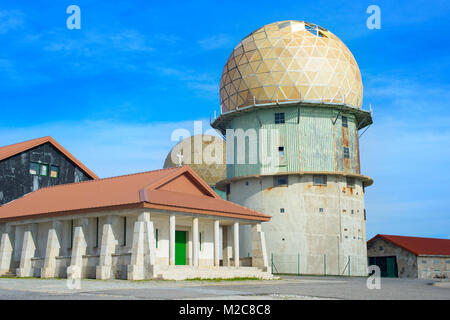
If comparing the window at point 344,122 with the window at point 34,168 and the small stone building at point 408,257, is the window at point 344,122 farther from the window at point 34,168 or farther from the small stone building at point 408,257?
the window at point 34,168

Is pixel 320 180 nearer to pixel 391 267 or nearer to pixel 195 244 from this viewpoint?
pixel 391 267

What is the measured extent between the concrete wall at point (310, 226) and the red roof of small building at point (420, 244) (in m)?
8.79

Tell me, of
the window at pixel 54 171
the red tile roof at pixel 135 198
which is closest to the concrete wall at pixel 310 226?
the red tile roof at pixel 135 198

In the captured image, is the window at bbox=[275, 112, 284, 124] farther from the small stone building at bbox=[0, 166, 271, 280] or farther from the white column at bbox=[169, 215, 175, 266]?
the white column at bbox=[169, 215, 175, 266]

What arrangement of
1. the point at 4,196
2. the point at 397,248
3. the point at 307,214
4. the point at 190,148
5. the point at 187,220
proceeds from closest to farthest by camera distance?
1. the point at 187,220
2. the point at 4,196
3. the point at 307,214
4. the point at 397,248
5. the point at 190,148

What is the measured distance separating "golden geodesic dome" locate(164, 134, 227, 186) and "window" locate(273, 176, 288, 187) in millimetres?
17935

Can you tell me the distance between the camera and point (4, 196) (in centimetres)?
3997

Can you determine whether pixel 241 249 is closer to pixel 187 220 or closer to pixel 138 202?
pixel 187 220

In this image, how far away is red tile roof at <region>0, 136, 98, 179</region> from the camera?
135 ft

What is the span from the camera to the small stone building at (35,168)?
133ft

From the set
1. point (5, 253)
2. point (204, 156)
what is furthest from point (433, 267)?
point (5, 253)

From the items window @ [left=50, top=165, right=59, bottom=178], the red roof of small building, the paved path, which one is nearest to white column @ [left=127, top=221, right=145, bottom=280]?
the paved path

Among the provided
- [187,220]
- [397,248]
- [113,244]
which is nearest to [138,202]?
[113,244]
